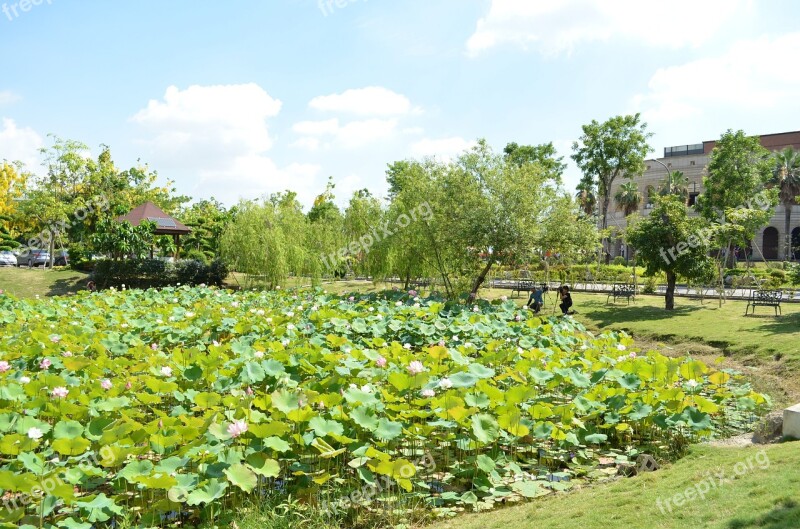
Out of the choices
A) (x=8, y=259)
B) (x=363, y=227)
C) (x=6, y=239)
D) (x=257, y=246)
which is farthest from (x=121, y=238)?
(x=6, y=239)

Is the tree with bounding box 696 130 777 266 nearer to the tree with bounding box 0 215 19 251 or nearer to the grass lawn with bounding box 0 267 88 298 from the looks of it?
the grass lawn with bounding box 0 267 88 298

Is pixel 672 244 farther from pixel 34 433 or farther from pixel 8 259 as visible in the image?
pixel 8 259

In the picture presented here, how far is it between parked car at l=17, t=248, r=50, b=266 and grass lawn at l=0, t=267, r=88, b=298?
40.4 feet

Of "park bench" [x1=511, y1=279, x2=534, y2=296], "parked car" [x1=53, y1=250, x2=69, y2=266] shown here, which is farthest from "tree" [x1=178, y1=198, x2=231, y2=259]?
"park bench" [x1=511, y1=279, x2=534, y2=296]

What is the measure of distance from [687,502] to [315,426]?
263 cm

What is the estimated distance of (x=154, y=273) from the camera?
2831 centimetres

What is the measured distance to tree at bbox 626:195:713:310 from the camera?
18438mm

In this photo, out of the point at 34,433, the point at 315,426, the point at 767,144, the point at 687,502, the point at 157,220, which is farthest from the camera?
the point at 767,144

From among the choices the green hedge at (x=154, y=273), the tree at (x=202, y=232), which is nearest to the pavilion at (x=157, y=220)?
the green hedge at (x=154, y=273)

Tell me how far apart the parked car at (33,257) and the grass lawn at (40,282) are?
12.3 m

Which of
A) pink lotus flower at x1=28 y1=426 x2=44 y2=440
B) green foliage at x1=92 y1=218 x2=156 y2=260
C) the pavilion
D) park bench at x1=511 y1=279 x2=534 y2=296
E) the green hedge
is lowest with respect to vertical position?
pink lotus flower at x1=28 y1=426 x2=44 y2=440

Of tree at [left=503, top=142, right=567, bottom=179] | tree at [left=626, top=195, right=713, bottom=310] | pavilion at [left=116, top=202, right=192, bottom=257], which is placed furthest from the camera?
tree at [left=503, top=142, right=567, bottom=179]

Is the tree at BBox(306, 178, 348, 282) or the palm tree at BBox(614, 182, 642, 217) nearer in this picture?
the tree at BBox(306, 178, 348, 282)

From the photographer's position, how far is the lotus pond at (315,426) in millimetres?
4129
